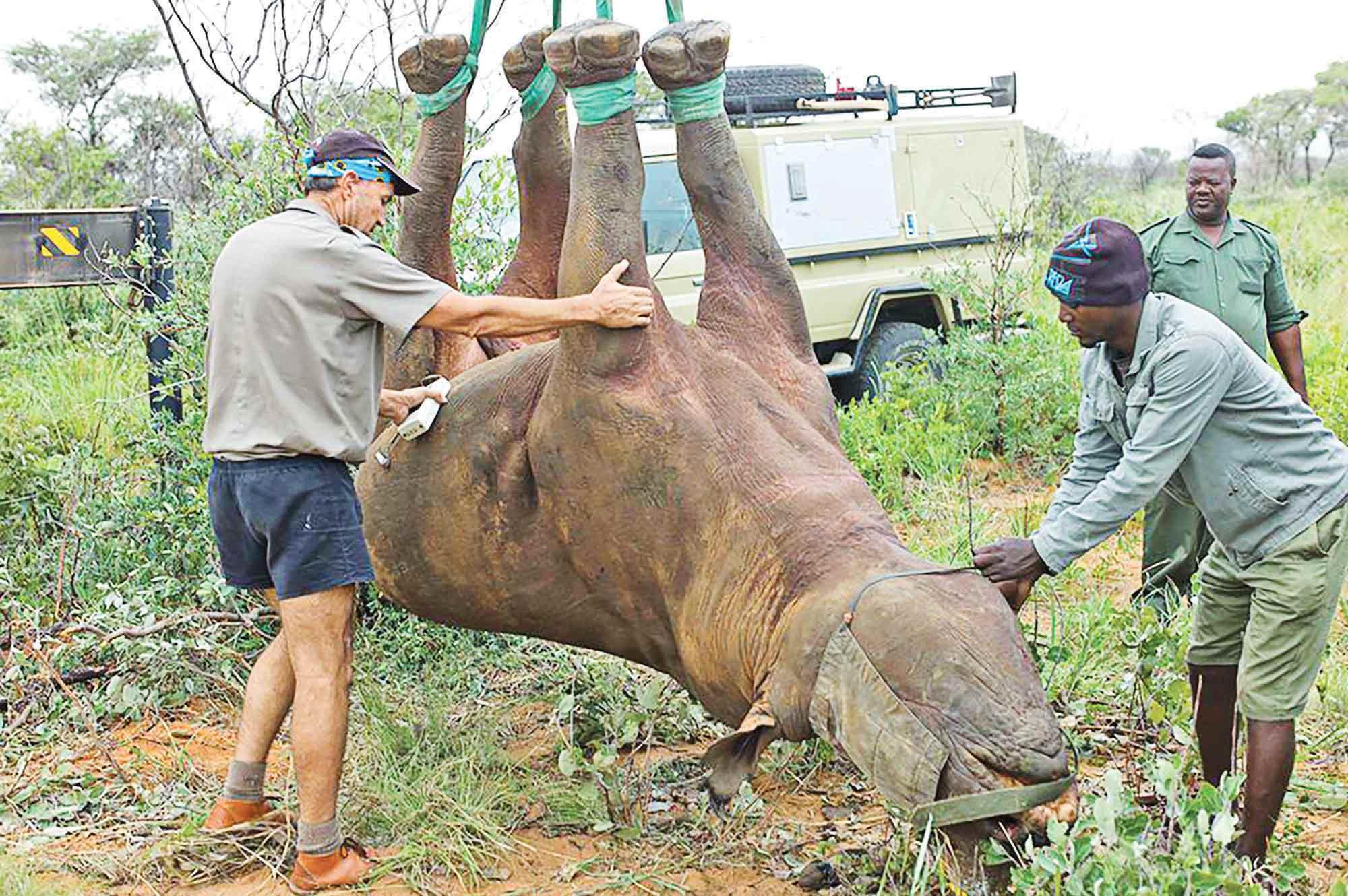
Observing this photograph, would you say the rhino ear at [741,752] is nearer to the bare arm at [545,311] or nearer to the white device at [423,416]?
the bare arm at [545,311]

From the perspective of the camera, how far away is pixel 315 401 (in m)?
4.10

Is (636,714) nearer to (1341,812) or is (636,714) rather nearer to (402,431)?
(402,431)

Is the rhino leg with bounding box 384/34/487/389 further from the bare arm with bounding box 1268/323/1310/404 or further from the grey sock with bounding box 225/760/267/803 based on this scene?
the bare arm with bounding box 1268/323/1310/404

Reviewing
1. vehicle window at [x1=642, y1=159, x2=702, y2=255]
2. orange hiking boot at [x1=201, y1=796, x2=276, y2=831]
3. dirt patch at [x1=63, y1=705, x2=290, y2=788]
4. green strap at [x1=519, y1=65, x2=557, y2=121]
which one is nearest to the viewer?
orange hiking boot at [x1=201, y1=796, x2=276, y2=831]

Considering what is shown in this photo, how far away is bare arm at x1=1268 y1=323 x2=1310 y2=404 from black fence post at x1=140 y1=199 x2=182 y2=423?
4729 millimetres

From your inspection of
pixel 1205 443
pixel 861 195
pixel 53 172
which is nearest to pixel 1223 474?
pixel 1205 443

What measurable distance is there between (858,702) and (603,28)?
1825mm

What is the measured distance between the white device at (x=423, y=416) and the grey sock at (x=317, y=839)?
1106mm

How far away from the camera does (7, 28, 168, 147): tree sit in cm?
2320

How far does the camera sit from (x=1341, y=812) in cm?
467

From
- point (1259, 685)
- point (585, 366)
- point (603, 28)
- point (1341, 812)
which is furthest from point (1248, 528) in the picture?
point (603, 28)

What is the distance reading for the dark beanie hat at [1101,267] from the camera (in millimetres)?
3838

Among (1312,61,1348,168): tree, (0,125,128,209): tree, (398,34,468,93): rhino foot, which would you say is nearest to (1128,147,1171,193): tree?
(1312,61,1348,168): tree

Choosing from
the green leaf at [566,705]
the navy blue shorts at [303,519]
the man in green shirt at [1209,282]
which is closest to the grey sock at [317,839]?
the navy blue shorts at [303,519]
